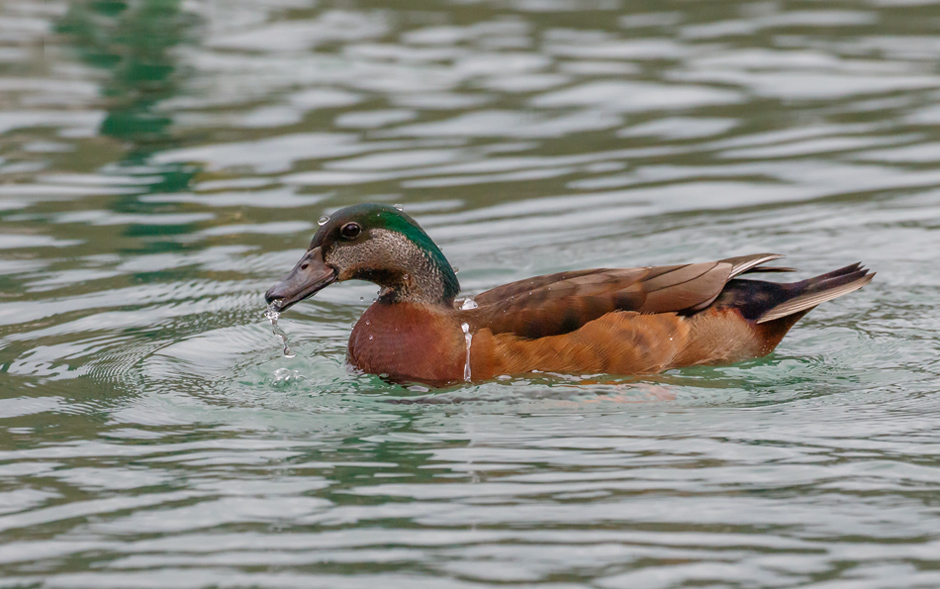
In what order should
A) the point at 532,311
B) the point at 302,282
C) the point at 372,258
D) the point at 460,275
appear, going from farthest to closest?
the point at 460,275
the point at 372,258
the point at 302,282
the point at 532,311

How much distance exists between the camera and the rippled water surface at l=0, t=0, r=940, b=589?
17.0 ft

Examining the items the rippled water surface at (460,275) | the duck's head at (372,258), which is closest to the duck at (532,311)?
the duck's head at (372,258)

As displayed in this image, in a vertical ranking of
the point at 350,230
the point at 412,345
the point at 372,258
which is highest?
the point at 350,230

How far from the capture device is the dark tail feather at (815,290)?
7.81 m

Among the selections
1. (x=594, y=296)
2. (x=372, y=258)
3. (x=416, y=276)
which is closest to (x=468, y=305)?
(x=416, y=276)

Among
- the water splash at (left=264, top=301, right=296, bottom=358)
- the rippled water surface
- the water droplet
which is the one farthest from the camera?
the water droplet

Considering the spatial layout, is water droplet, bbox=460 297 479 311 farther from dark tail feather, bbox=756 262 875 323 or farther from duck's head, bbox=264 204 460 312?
dark tail feather, bbox=756 262 875 323

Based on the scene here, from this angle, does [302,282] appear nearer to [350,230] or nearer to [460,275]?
[350,230]

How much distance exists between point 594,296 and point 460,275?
247 centimetres

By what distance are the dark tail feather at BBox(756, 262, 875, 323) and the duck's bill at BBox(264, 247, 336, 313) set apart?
2578 mm

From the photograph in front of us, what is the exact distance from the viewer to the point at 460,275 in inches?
389

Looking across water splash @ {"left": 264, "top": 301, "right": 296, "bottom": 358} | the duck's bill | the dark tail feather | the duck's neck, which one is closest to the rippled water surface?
water splash @ {"left": 264, "top": 301, "right": 296, "bottom": 358}

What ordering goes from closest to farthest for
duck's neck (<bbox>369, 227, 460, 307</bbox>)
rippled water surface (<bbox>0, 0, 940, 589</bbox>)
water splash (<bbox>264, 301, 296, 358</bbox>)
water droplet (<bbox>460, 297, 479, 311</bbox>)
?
rippled water surface (<bbox>0, 0, 940, 589</bbox>), water splash (<bbox>264, 301, 296, 358</bbox>), duck's neck (<bbox>369, 227, 460, 307</bbox>), water droplet (<bbox>460, 297, 479, 311</bbox>)

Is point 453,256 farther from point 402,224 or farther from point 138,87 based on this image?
point 138,87
